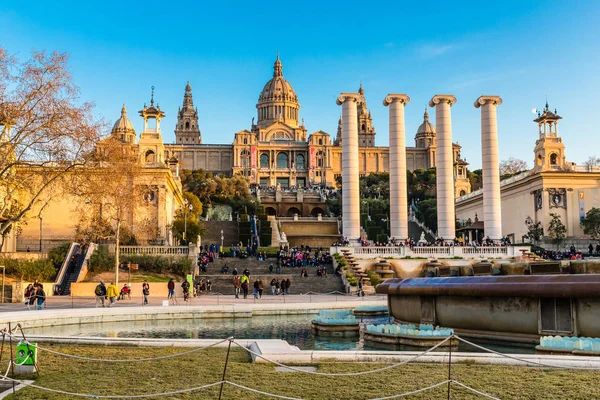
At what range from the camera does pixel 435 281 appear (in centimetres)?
1884

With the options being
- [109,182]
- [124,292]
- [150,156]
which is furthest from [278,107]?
[124,292]

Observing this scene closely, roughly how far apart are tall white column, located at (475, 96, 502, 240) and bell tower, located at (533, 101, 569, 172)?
47.9ft

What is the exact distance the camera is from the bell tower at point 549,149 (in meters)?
68.2

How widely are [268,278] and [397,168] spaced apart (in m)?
16.9

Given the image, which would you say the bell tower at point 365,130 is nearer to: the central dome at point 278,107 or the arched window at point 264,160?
the central dome at point 278,107

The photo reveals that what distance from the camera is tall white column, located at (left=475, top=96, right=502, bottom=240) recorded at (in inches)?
2190

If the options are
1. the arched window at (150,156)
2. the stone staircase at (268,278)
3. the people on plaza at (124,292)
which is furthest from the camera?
the arched window at (150,156)

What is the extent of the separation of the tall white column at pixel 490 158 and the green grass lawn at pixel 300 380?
4460 centimetres

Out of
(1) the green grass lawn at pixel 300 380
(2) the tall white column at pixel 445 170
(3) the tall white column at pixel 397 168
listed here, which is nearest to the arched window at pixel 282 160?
(3) the tall white column at pixel 397 168

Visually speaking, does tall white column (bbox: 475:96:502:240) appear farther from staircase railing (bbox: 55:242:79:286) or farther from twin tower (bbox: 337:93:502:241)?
staircase railing (bbox: 55:242:79:286)

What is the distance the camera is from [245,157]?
172 metres

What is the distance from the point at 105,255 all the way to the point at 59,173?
47.8 ft

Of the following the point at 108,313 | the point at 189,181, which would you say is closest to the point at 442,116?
the point at 108,313

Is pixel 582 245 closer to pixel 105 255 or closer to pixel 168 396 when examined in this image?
pixel 105 255
